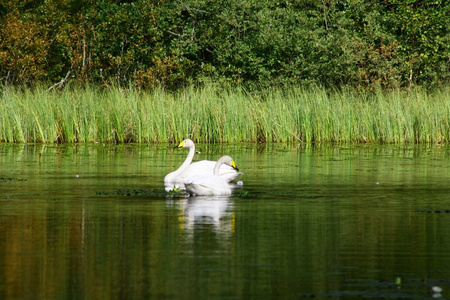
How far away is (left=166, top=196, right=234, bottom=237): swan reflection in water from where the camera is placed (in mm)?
8859

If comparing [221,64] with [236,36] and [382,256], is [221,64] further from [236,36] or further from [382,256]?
[382,256]

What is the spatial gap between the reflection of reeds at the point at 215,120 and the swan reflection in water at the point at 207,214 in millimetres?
13835

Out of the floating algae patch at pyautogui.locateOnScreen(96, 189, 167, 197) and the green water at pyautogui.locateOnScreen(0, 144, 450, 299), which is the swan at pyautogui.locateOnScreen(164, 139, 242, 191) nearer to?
the green water at pyautogui.locateOnScreen(0, 144, 450, 299)

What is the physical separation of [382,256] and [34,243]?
297cm

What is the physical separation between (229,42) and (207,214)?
26.0 metres

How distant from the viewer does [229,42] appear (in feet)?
117

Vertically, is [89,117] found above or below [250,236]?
above

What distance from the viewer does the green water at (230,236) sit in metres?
6.26

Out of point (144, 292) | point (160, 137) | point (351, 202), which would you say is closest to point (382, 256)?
point (144, 292)

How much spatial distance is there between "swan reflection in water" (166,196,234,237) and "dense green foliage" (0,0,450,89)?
22.5 m

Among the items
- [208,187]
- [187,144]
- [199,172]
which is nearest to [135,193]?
[208,187]

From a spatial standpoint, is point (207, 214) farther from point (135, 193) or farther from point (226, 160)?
point (226, 160)

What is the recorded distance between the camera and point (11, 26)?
112 feet

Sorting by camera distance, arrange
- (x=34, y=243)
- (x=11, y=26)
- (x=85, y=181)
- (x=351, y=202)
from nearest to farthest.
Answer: (x=34, y=243) → (x=351, y=202) → (x=85, y=181) → (x=11, y=26)
